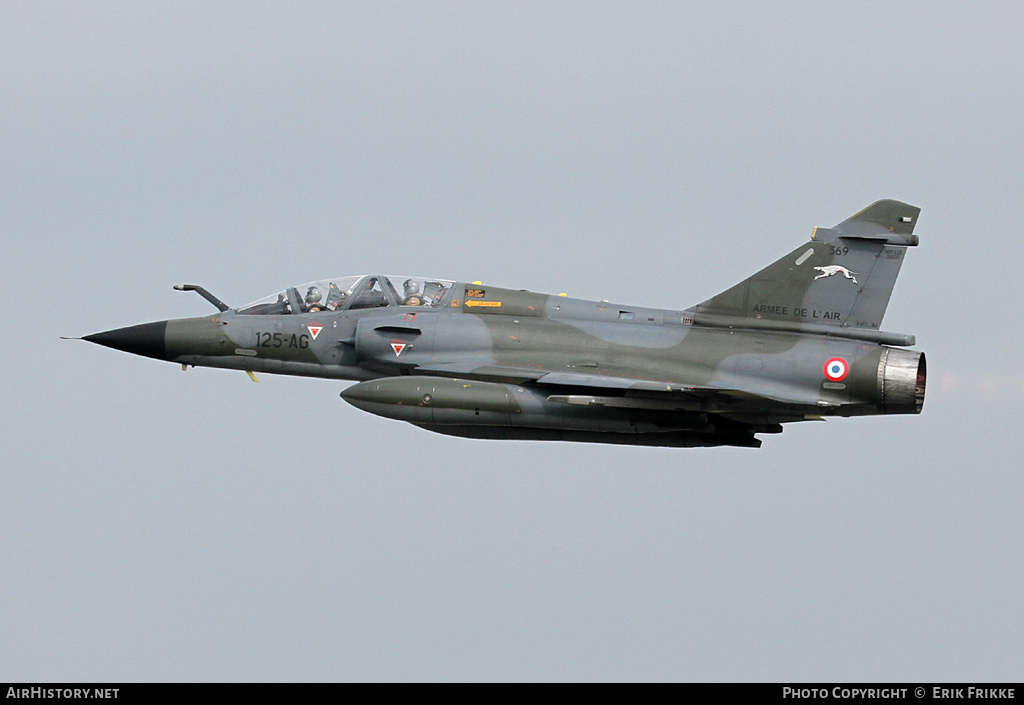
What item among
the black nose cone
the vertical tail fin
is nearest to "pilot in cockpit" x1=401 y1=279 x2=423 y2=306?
the black nose cone

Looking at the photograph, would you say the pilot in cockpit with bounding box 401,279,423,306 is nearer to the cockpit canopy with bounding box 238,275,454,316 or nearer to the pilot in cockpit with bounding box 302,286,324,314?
the cockpit canopy with bounding box 238,275,454,316

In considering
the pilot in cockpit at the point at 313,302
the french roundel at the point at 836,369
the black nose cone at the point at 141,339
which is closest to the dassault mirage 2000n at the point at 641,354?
the french roundel at the point at 836,369

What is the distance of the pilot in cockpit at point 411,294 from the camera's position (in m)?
25.7

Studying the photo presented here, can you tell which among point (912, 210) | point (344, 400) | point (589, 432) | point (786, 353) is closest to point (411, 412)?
point (344, 400)

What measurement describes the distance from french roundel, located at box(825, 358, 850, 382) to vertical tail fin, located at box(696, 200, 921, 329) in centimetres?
81

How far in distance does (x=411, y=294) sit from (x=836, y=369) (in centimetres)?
655

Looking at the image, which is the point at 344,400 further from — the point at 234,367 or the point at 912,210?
the point at 912,210

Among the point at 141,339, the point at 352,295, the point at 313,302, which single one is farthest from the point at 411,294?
the point at 141,339

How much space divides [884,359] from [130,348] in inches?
458

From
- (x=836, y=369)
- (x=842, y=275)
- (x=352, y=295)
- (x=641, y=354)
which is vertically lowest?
(x=836, y=369)

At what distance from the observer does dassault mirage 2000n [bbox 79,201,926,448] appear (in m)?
23.5

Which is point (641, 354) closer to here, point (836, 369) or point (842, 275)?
point (836, 369)

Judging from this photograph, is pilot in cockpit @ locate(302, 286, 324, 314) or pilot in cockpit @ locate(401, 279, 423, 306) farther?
pilot in cockpit @ locate(302, 286, 324, 314)

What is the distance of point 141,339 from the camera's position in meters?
26.6
